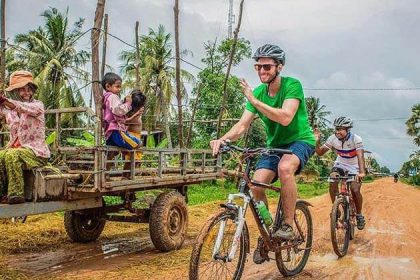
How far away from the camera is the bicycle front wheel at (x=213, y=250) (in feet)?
13.6

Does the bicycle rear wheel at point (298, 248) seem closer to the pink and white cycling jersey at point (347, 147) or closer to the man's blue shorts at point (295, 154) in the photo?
the man's blue shorts at point (295, 154)

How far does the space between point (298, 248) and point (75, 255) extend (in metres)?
3.29

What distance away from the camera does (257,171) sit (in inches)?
197

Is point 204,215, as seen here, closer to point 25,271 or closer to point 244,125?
point 25,271

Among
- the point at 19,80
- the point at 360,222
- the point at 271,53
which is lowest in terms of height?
the point at 360,222

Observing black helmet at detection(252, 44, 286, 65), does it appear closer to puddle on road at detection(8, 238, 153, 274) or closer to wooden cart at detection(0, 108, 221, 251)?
wooden cart at detection(0, 108, 221, 251)

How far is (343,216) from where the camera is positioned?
7270 mm

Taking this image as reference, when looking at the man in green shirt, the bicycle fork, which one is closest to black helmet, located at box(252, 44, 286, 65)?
the man in green shirt

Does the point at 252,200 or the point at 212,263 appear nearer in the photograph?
the point at 212,263

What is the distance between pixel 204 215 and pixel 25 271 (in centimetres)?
630

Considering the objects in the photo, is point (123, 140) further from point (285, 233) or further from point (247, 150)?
point (285, 233)

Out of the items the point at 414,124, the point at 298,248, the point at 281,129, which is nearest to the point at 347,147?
the point at 298,248

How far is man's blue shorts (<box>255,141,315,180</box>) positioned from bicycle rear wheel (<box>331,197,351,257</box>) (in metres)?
2.01

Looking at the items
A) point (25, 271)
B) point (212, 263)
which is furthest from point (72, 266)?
point (212, 263)
